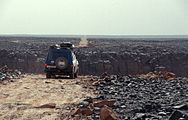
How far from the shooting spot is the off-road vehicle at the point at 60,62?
2716 cm

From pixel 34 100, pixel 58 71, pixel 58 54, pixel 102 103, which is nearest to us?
pixel 102 103

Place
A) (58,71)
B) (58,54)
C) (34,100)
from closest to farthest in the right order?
(34,100), (58,71), (58,54)

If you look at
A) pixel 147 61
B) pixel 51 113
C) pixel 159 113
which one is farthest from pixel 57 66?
pixel 147 61

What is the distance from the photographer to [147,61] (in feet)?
166

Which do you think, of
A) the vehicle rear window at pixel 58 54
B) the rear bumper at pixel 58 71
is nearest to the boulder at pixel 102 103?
the rear bumper at pixel 58 71

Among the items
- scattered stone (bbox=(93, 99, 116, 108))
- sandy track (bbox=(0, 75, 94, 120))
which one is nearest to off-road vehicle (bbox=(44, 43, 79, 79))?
sandy track (bbox=(0, 75, 94, 120))

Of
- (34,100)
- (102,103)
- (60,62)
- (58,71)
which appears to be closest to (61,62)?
(60,62)

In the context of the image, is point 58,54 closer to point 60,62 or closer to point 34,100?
point 60,62

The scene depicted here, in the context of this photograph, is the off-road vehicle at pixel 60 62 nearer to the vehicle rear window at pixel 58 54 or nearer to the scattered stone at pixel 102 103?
the vehicle rear window at pixel 58 54

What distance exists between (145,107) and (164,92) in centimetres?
437

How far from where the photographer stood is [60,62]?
27.3 meters

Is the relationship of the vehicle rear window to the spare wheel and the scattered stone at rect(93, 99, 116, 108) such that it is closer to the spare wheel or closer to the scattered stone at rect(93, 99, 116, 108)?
the spare wheel

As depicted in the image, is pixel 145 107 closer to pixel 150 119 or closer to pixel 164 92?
pixel 150 119

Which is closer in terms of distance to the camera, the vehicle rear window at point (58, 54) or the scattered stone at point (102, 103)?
the scattered stone at point (102, 103)
